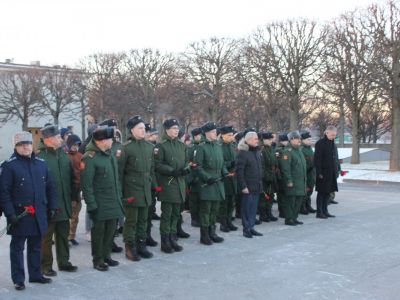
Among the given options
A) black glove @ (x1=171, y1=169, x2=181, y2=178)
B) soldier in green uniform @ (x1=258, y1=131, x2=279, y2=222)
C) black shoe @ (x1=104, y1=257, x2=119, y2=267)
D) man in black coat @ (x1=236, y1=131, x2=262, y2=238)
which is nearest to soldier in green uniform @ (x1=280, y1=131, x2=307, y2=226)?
soldier in green uniform @ (x1=258, y1=131, x2=279, y2=222)

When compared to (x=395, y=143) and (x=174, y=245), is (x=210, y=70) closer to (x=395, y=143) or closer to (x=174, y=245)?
(x=395, y=143)

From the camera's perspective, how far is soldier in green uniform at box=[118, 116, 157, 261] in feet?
23.5

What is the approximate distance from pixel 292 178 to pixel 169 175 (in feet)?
10.8

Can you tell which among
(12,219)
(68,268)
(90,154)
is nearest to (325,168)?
(90,154)

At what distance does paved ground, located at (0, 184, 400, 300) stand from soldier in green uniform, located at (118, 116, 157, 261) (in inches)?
16.3

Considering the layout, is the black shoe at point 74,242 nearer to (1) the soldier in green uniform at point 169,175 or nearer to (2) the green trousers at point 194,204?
(1) the soldier in green uniform at point 169,175

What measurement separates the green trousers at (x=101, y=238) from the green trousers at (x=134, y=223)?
379mm

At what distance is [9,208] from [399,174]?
18.2m

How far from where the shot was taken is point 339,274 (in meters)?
6.43

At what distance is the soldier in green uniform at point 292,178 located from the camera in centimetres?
999

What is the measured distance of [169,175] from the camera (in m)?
7.70

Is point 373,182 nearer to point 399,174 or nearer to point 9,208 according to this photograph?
point 399,174

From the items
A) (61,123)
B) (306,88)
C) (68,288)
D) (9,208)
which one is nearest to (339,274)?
(68,288)

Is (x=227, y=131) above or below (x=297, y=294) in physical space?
above
